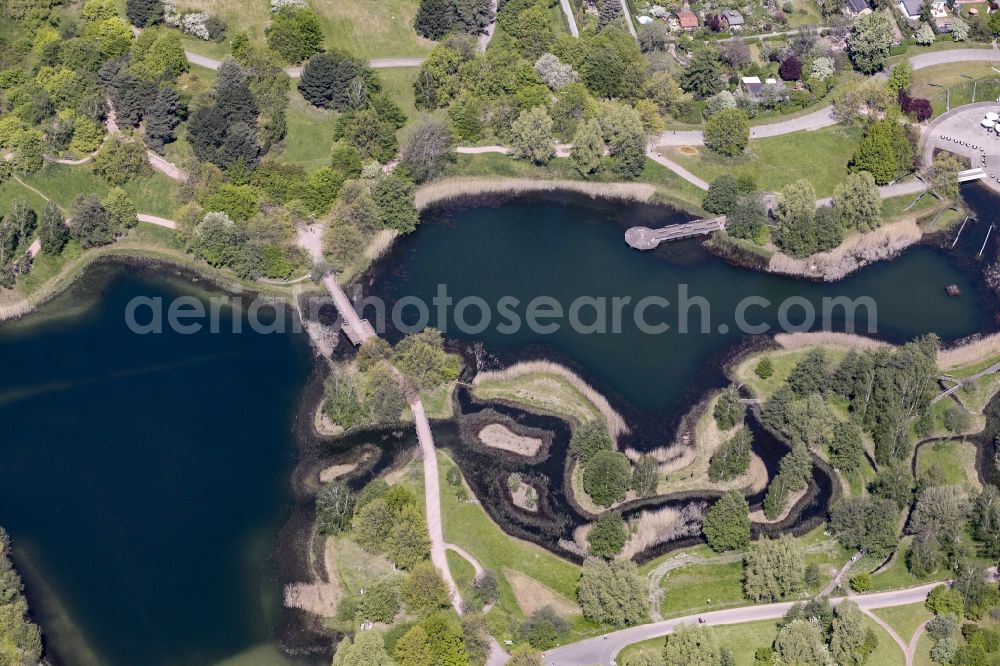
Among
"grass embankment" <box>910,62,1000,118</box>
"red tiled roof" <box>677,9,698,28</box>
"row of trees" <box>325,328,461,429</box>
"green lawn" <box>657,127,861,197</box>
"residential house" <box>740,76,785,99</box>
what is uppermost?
"red tiled roof" <box>677,9,698,28</box>

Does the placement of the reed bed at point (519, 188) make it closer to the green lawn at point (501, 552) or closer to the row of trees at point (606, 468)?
the row of trees at point (606, 468)

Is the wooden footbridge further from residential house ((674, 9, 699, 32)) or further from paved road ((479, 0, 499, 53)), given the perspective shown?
residential house ((674, 9, 699, 32))

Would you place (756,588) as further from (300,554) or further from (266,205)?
(266,205)

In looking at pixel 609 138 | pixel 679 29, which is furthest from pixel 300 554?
pixel 679 29

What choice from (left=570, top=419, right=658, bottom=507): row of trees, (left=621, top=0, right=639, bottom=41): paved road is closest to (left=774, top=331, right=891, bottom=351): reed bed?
(left=570, top=419, right=658, bottom=507): row of trees

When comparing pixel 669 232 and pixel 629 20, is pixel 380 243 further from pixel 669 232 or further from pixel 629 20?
pixel 629 20

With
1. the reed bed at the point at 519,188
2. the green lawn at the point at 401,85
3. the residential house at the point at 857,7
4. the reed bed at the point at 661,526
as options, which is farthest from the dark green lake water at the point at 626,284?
the residential house at the point at 857,7

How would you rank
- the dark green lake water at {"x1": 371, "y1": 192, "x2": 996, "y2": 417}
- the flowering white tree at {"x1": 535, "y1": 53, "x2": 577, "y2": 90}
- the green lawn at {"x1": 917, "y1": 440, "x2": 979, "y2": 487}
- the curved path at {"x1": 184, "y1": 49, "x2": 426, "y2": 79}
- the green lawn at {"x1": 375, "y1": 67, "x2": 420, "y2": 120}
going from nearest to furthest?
the green lawn at {"x1": 917, "y1": 440, "x2": 979, "y2": 487}
the dark green lake water at {"x1": 371, "y1": 192, "x2": 996, "y2": 417}
the flowering white tree at {"x1": 535, "y1": 53, "x2": 577, "y2": 90}
the green lawn at {"x1": 375, "y1": 67, "x2": 420, "y2": 120}
the curved path at {"x1": 184, "y1": 49, "x2": 426, "y2": 79}

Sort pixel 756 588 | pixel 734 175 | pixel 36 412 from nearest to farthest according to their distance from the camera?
pixel 756 588
pixel 36 412
pixel 734 175
